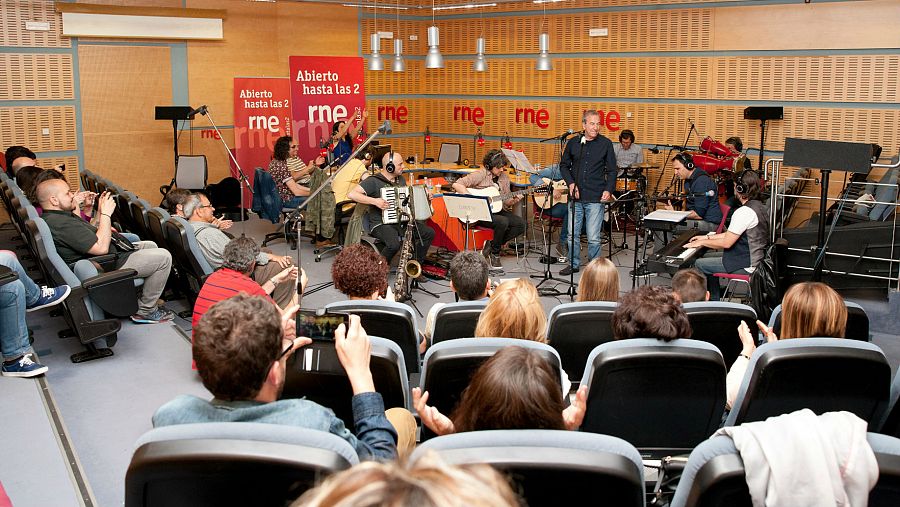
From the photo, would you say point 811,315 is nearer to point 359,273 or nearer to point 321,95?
point 359,273

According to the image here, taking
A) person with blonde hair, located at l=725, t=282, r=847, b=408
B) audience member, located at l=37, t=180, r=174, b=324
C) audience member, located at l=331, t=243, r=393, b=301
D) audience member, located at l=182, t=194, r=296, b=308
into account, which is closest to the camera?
person with blonde hair, located at l=725, t=282, r=847, b=408

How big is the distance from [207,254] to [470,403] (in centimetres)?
508

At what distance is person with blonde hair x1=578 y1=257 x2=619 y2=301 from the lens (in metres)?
4.77

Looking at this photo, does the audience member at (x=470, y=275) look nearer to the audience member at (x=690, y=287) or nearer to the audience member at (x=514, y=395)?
the audience member at (x=690, y=287)

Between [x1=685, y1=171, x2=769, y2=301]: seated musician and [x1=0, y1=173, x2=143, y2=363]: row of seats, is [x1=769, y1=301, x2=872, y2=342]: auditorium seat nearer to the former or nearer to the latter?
[x1=685, y1=171, x2=769, y2=301]: seated musician

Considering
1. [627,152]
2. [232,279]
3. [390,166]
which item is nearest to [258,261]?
[232,279]

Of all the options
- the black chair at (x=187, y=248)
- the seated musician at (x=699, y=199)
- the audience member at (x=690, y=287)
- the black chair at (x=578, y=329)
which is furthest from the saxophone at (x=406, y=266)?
the black chair at (x=578, y=329)

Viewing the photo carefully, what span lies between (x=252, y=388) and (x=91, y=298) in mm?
4395

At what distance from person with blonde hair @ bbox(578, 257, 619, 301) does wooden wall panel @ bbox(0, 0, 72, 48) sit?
9.69 meters

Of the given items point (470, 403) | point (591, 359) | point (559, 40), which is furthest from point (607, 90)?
point (470, 403)

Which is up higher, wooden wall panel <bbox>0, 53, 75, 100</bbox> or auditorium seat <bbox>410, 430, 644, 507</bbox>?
wooden wall panel <bbox>0, 53, 75, 100</bbox>

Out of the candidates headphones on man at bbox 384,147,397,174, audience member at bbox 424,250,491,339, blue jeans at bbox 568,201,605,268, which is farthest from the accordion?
audience member at bbox 424,250,491,339

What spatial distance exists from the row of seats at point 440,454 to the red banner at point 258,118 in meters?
11.1

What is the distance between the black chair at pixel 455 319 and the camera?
4.09m
